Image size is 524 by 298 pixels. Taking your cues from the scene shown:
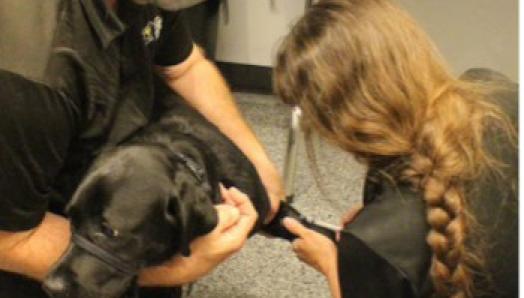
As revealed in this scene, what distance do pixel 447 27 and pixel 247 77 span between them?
755 millimetres

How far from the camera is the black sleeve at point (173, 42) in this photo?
1.46m

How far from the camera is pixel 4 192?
105cm

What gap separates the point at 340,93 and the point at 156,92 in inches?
19.7

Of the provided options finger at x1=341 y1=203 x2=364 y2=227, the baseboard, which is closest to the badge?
finger at x1=341 y1=203 x2=364 y2=227

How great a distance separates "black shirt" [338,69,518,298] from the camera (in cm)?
103

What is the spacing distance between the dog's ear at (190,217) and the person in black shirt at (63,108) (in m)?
0.05

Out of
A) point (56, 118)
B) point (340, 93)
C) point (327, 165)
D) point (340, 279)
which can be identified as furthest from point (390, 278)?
point (327, 165)

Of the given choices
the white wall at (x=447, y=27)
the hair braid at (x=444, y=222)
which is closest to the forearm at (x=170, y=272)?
the hair braid at (x=444, y=222)

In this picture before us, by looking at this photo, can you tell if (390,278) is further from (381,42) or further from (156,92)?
(156,92)

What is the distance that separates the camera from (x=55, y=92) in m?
1.05

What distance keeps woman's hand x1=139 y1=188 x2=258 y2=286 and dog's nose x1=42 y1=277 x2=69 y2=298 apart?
148 mm

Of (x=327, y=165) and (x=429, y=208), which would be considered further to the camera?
(x=327, y=165)

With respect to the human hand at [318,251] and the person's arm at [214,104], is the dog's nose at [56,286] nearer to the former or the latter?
the human hand at [318,251]

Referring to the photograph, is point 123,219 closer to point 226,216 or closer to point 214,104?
point 226,216
